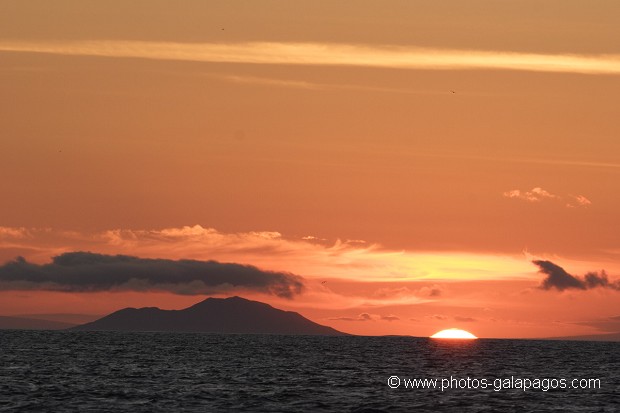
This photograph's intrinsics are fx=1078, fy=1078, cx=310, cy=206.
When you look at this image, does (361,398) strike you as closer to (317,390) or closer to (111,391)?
(317,390)

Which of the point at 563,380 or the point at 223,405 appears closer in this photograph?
the point at 223,405

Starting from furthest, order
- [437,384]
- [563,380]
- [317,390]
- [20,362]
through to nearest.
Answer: [20,362] → [563,380] → [437,384] → [317,390]

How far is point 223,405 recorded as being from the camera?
9369 cm

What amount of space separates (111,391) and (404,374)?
47.8m

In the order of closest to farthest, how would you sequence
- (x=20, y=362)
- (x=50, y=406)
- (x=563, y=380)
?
1. (x=50, y=406)
2. (x=563, y=380)
3. (x=20, y=362)

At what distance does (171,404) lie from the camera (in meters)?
93.2

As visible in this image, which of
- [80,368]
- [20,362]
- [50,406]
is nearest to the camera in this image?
[50,406]

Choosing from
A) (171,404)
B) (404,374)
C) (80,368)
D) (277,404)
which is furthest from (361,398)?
(80,368)

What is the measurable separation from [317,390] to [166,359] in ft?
230

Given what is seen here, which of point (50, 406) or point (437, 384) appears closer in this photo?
point (50, 406)

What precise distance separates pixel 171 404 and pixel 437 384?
120 feet

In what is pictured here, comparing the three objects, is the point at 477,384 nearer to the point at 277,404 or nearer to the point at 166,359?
the point at 277,404

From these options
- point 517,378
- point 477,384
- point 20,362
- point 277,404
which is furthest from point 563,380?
point 20,362

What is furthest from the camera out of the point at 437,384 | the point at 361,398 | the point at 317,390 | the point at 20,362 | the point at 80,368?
the point at 20,362
